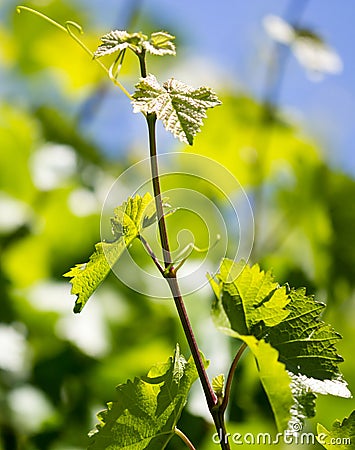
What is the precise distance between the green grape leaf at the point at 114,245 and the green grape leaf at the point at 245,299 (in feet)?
0.12

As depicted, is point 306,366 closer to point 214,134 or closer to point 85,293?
point 85,293

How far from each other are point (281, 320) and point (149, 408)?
2.6 inches

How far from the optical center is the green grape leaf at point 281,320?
30 cm

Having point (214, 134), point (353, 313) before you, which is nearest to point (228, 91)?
point (214, 134)

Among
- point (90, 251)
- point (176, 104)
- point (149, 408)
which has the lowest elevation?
point (90, 251)

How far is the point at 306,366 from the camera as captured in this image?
30cm

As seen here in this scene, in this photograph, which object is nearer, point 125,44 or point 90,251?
point 125,44

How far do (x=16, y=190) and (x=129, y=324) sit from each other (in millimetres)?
254

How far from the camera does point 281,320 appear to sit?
0.98ft

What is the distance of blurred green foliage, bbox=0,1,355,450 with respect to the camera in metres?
0.73

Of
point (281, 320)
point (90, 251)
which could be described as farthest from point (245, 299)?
point (90, 251)

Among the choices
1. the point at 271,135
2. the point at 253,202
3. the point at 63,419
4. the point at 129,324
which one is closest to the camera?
the point at 63,419

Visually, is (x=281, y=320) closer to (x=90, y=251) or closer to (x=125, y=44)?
(x=125, y=44)

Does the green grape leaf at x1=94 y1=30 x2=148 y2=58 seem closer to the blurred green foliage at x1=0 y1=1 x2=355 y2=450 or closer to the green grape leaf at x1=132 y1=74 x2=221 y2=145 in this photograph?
the green grape leaf at x1=132 y1=74 x2=221 y2=145
